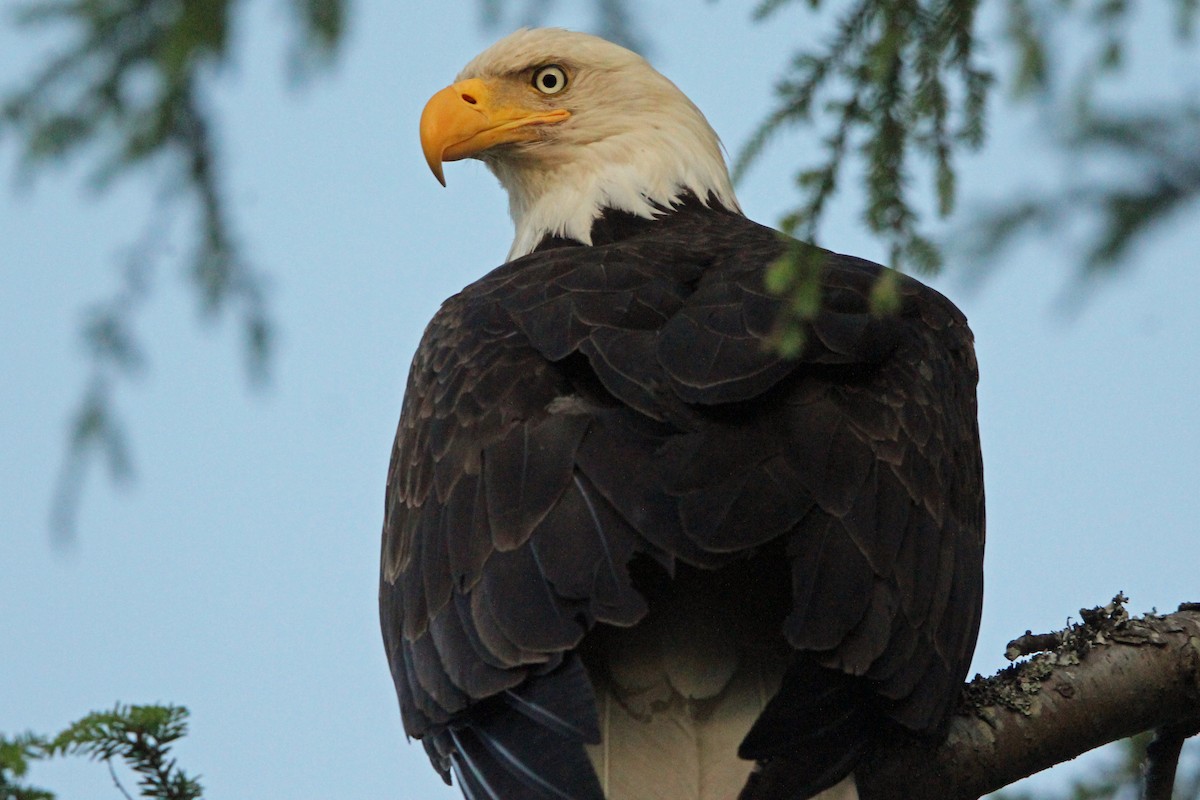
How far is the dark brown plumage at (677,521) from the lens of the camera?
3.87 meters

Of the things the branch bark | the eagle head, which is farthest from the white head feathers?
the branch bark

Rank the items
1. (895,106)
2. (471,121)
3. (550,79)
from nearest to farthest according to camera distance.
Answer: (895,106) < (471,121) < (550,79)

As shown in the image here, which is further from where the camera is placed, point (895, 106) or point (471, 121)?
point (471, 121)

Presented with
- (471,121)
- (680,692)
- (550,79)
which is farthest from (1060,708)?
(550,79)

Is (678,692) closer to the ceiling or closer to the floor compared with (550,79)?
closer to the floor

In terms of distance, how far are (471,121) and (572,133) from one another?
46 cm

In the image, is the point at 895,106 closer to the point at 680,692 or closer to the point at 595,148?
the point at 680,692

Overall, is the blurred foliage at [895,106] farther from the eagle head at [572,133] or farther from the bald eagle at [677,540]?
the eagle head at [572,133]

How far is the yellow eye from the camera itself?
21.8ft

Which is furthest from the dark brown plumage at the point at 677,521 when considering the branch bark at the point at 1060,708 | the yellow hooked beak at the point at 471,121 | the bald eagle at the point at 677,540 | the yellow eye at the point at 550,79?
the yellow eye at the point at 550,79

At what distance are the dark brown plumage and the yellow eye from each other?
6.30 feet

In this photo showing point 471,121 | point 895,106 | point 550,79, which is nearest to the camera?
point 895,106

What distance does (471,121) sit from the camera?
21.2 feet

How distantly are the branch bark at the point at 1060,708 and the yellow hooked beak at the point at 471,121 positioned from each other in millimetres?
3131
